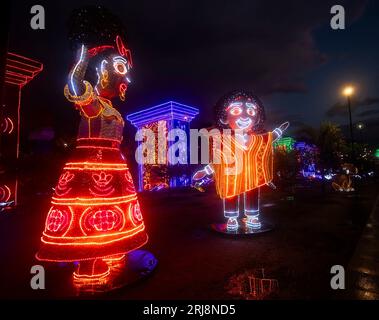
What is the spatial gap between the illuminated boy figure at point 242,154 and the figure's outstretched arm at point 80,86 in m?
3.72

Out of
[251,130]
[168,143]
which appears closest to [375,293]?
[251,130]

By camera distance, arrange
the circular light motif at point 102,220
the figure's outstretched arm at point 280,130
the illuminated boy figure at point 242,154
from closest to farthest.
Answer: the circular light motif at point 102,220, the illuminated boy figure at point 242,154, the figure's outstretched arm at point 280,130

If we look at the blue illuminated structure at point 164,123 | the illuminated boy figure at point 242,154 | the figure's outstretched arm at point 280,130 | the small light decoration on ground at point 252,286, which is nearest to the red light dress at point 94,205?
the small light decoration on ground at point 252,286

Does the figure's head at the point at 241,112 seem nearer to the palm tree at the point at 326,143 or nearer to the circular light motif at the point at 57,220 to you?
the circular light motif at the point at 57,220

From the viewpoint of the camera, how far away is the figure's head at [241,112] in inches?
258

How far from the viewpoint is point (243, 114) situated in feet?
21.5

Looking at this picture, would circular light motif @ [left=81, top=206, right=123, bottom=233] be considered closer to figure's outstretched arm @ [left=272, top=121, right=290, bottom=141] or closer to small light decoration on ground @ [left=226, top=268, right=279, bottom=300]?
small light decoration on ground @ [left=226, top=268, right=279, bottom=300]

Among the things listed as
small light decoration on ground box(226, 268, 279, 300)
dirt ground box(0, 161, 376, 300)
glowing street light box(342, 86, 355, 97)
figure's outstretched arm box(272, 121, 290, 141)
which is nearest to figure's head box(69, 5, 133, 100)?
dirt ground box(0, 161, 376, 300)

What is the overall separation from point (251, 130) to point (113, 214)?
4292 mm

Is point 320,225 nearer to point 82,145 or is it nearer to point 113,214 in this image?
point 113,214

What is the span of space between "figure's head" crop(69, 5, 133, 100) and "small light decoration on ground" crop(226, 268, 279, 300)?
10.8 ft

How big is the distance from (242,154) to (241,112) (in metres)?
1.03

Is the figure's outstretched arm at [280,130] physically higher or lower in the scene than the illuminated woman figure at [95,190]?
higher
